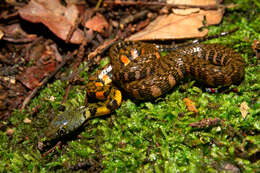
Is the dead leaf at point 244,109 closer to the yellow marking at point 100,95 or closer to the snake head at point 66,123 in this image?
the yellow marking at point 100,95

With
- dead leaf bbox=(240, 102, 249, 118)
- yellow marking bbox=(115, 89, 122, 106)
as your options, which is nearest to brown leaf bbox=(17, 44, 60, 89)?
yellow marking bbox=(115, 89, 122, 106)

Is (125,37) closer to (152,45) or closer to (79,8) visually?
(152,45)

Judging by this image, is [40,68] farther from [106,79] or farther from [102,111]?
[102,111]

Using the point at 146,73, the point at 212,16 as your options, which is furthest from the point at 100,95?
the point at 212,16

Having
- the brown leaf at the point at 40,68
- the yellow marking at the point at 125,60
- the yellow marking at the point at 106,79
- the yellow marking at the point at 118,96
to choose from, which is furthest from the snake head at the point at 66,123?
the yellow marking at the point at 125,60

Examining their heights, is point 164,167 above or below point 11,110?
above

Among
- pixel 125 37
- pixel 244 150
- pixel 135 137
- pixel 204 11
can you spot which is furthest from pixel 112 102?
pixel 204 11

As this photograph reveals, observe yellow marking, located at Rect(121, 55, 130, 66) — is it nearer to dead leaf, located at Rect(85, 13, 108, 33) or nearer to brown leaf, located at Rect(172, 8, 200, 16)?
Result: dead leaf, located at Rect(85, 13, 108, 33)
